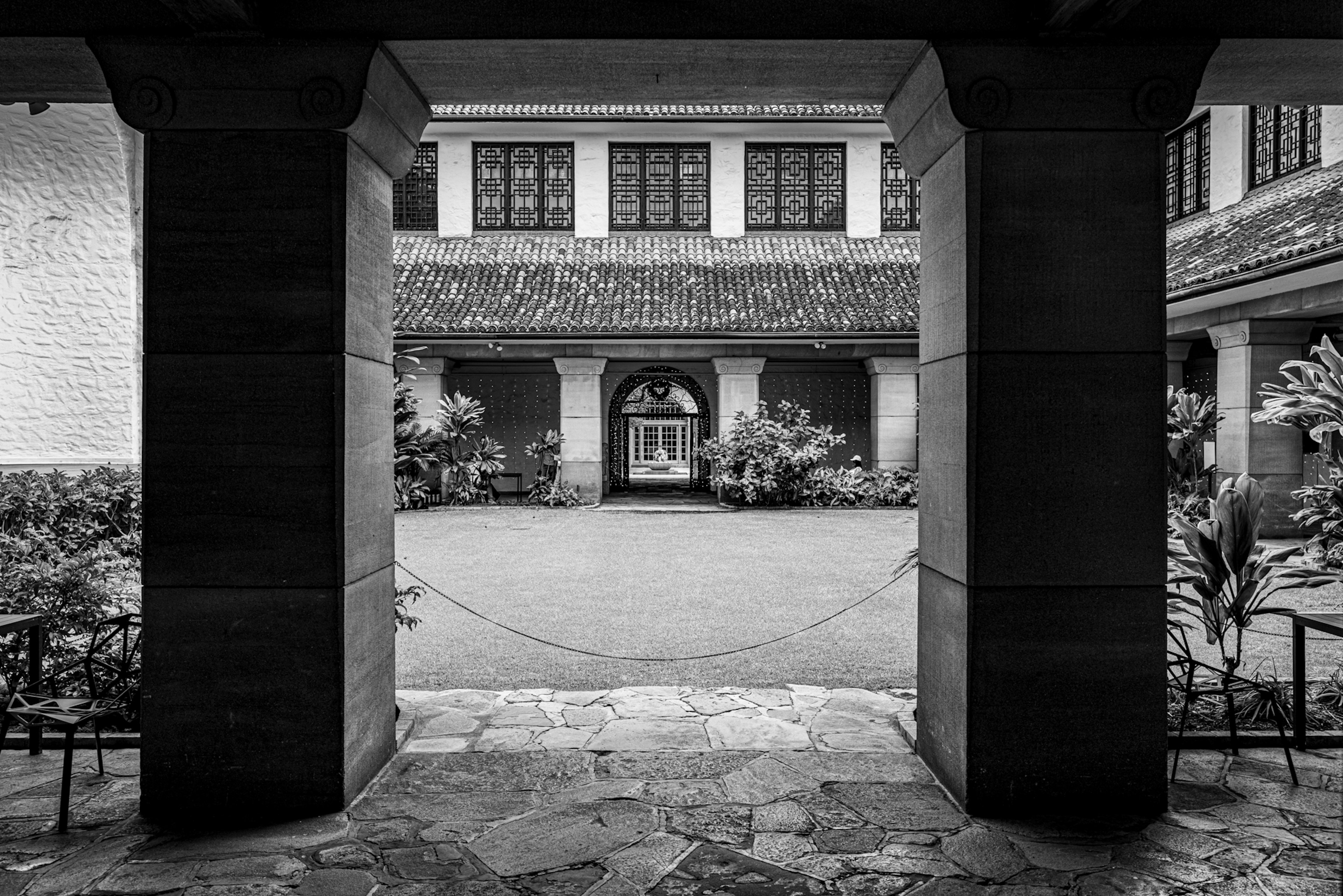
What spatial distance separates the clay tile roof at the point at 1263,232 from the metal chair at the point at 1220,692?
7026 mm

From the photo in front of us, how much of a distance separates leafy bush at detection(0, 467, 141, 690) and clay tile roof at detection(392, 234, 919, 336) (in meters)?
8.11

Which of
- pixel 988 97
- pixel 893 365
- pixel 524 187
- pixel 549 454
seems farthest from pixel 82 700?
pixel 524 187

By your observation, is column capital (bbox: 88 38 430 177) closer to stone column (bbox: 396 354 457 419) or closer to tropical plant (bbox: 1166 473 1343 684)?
tropical plant (bbox: 1166 473 1343 684)

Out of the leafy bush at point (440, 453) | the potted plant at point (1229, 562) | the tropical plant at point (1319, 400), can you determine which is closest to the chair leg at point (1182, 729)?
the potted plant at point (1229, 562)

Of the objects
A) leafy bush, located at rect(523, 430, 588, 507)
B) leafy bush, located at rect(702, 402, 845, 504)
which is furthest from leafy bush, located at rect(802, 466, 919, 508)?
leafy bush, located at rect(523, 430, 588, 507)

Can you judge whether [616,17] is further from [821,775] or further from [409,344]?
[409,344]

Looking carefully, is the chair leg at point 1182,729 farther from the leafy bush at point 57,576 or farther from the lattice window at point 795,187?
the lattice window at point 795,187

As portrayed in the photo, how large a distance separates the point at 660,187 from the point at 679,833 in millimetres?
18858

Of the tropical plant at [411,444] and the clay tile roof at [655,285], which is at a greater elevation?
the clay tile roof at [655,285]

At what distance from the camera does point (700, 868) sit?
125 inches

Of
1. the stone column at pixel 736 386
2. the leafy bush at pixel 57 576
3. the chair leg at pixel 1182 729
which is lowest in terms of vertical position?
Result: the chair leg at pixel 1182 729

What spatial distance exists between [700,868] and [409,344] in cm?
1603

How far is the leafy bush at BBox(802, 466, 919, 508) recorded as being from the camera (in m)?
18.0

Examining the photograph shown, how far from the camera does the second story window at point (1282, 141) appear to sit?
13.5 m
